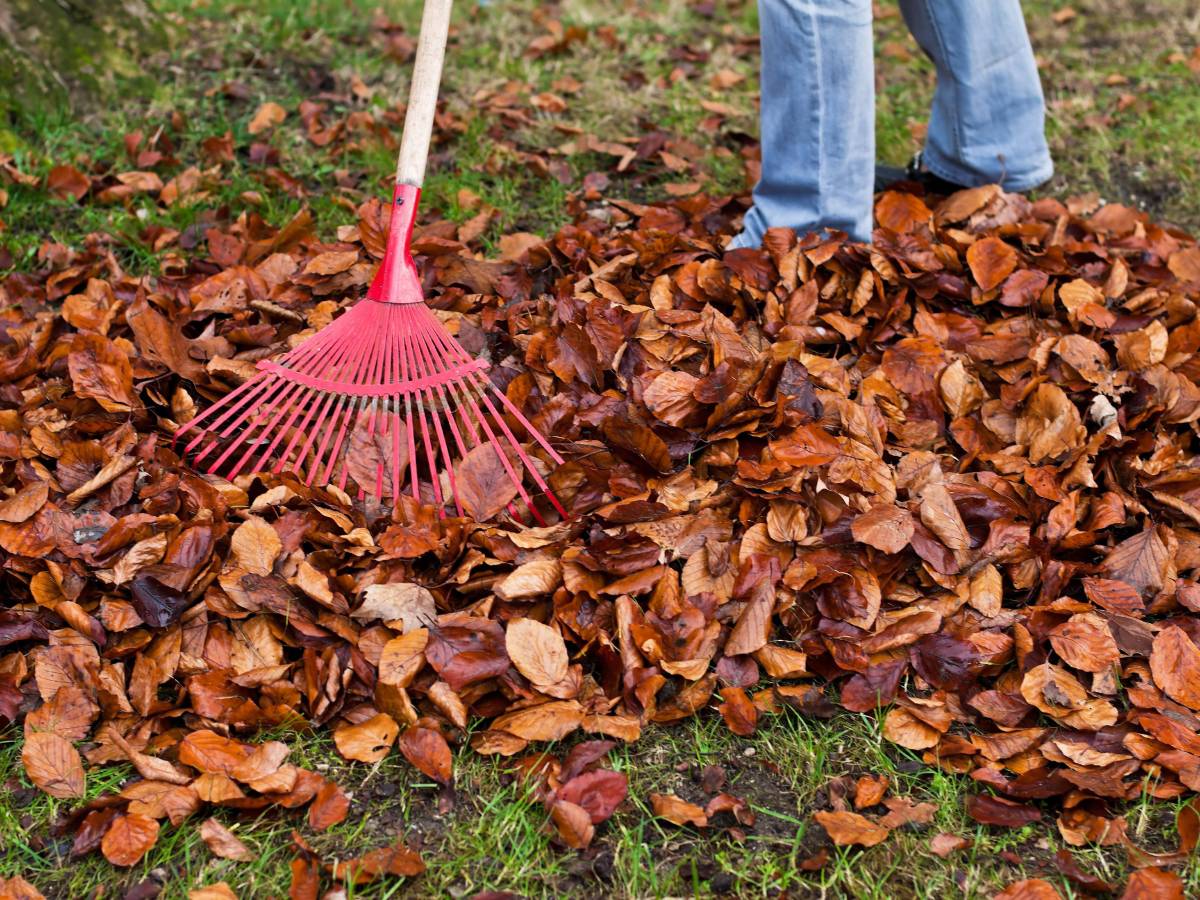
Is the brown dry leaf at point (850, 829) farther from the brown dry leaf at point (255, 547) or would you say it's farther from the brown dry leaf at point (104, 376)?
the brown dry leaf at point (104, 376)

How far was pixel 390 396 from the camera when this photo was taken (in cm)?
214

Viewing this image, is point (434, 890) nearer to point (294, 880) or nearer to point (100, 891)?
point (294, 880)

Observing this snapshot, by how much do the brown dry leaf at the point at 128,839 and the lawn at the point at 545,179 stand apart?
23 mm

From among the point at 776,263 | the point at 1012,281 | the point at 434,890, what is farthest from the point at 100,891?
the point at 1012,281

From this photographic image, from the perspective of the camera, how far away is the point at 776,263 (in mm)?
2496

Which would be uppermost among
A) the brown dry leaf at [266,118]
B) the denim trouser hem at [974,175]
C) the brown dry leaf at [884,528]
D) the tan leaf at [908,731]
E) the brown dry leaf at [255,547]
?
the brown dry leaf at [266,118]

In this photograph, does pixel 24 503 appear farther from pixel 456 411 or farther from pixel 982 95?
pixel 982 95

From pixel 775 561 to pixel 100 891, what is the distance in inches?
45.8

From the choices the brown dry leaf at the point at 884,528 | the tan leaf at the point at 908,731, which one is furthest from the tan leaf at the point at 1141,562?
the tan leaf at the point at 908,731

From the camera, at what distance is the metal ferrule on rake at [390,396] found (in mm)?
2055

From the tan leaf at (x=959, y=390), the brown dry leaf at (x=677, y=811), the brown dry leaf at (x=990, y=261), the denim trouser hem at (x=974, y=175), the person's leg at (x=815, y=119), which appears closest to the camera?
the brown dry leaf at (x=677, y=811)

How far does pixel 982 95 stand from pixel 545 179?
4.02 ft

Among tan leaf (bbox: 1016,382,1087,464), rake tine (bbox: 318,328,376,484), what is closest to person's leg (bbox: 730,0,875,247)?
tan leaf (bbox: 1016,382,1087,464)

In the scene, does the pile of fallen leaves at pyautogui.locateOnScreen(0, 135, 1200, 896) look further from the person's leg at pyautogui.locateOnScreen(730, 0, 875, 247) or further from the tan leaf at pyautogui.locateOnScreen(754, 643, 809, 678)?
→ the person's leg at pyautogui.locateOnScreen(730, 0, 875, 247)
